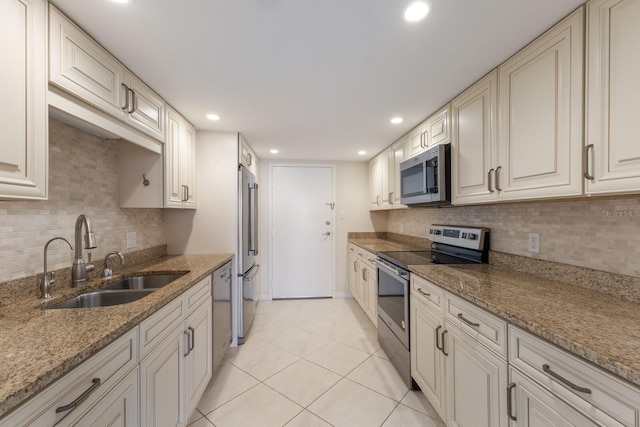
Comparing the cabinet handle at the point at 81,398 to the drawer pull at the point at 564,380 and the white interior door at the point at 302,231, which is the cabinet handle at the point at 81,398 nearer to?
the drawer pull at the point at 564,380

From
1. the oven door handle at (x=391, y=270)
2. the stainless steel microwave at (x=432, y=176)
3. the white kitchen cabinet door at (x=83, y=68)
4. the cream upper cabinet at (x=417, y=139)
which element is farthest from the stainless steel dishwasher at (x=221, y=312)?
the cream upper cabinet at (x=417, y=139)

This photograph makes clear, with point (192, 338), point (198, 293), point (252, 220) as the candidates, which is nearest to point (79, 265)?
point (198, 293)

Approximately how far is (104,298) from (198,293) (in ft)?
1.58

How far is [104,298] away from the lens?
4.64ft

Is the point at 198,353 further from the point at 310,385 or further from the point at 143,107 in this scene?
the point at 143,107

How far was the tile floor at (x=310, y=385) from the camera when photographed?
1.61 meters

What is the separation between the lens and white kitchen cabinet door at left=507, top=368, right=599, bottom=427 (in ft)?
2.50

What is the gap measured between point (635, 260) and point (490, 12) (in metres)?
1.24

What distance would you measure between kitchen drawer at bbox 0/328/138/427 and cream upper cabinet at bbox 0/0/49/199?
64 cm

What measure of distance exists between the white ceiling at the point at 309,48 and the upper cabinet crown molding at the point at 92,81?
0.19 feet

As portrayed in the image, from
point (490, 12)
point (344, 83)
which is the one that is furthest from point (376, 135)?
point (490, 12)

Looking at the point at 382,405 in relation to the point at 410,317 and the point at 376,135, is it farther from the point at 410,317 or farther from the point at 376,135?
the point at 376,135

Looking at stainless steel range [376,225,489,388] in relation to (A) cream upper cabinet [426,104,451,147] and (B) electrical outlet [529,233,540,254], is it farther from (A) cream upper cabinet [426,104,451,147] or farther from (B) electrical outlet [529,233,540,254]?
(A) cream upper cabinet [426,104,451,147]

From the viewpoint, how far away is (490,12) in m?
1.08
